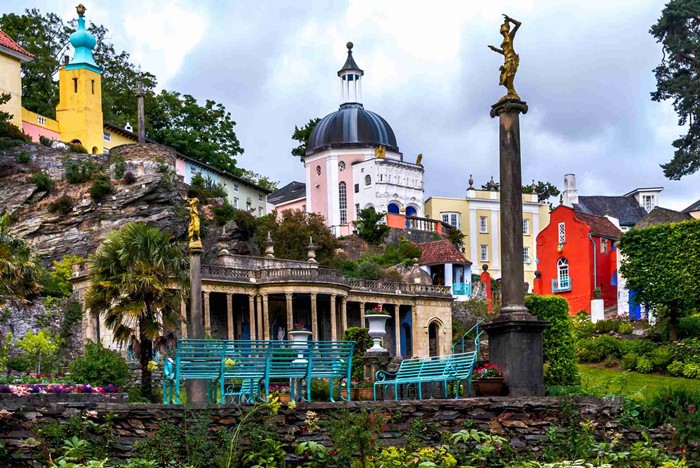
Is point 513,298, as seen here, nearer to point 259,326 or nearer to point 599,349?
point 599,349

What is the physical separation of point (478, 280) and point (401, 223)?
708 centimetres

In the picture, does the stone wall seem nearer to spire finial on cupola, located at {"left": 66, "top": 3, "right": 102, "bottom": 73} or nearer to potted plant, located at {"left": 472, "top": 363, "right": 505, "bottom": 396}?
potted plant, located at {"left": 472, "top": 363, "right": 505, "bottom": 396}

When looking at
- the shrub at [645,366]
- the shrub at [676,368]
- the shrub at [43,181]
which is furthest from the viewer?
the shrub at [43,181]

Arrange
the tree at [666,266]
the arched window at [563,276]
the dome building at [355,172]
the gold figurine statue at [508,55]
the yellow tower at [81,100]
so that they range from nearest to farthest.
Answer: the gold figurine statue at [508,55] → the tree at [666,266] → the arched window at [563,276] → the yellow tower at [81,100] → the dome building at [355,172]

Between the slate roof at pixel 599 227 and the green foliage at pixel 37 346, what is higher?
the slate roof at pixel 599 227

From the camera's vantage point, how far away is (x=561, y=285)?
62062 mm

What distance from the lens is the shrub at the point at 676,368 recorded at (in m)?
37.1

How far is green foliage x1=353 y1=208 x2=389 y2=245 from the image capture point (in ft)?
232

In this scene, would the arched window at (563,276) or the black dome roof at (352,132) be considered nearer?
the arched window at (563,276)

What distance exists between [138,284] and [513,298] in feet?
47.7

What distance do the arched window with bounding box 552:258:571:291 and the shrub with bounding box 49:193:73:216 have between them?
85.9 ft

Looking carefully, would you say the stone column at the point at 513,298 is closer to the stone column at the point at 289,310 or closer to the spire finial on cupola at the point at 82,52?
the stone column at the point at 289,310

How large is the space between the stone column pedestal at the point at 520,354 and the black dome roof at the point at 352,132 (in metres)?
60.8

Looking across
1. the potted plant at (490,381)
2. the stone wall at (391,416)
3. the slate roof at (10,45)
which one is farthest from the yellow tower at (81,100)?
the stone wall at (391,416)
